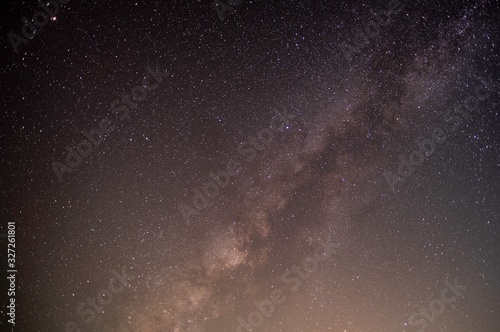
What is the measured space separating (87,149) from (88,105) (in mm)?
347

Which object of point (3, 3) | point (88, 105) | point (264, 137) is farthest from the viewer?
point (264, 137)

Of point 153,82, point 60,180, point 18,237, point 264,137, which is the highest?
point 153,82

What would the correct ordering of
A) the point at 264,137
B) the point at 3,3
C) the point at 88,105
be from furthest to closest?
the point at 264,137 < the point at 88,105 < the point at 3,3

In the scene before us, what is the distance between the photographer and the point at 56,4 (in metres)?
1.88

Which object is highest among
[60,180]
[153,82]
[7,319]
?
[153,82]

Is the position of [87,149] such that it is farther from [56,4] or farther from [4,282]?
[4,282]

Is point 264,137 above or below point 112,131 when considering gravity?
below

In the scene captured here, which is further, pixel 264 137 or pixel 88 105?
pixel 264 137

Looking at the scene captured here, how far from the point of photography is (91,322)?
2348mm

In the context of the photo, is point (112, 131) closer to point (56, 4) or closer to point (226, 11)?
point (56, 4)

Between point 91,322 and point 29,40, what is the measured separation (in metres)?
2.33

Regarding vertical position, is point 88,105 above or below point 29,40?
below

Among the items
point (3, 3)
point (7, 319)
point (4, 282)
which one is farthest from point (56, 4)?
point (7, 319)

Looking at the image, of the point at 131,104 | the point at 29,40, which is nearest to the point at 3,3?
the point at 29,40
